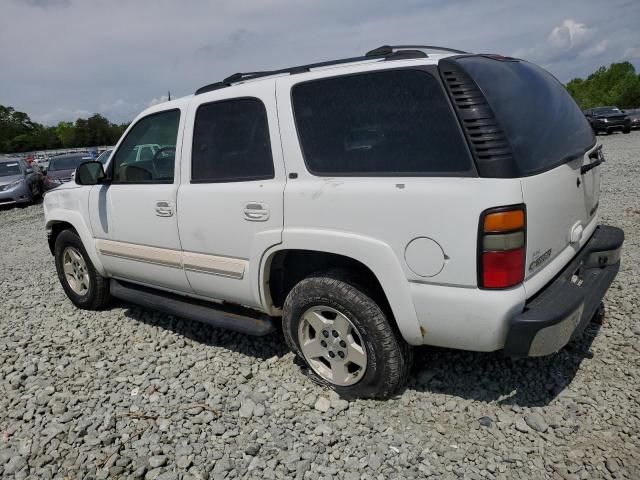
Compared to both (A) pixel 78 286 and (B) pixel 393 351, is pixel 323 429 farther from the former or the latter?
(A) pixel 78 286

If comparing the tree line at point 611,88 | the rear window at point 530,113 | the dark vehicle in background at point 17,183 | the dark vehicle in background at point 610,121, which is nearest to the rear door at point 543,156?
the rear window at point 530,113

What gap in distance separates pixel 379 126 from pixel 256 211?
3.05 ft

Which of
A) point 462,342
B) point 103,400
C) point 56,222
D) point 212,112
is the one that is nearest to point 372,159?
point 462,342

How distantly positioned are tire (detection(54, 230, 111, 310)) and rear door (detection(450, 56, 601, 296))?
3.76m

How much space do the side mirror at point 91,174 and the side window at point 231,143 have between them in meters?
1.11

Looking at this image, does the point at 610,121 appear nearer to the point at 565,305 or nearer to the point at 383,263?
the point at 565,305

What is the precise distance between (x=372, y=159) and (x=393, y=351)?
1.07 meters

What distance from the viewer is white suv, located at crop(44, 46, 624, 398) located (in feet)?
7.57

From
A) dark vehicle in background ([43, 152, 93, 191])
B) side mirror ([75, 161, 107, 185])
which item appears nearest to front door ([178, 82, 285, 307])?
side mirror ([75, 161, 107, 185])

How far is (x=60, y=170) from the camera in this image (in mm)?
15555

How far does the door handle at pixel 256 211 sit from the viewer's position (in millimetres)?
2949

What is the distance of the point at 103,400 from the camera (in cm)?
323

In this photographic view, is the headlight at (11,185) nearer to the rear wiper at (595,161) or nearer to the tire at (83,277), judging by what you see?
the tire at (83,277)

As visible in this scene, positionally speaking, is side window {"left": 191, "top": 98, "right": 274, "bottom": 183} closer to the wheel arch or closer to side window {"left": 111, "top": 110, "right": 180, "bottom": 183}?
side window {"left": 111, "top": 110, "right": 180, "bottom": 183}
